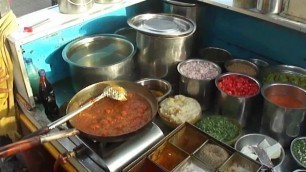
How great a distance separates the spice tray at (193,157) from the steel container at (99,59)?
19.1 inches

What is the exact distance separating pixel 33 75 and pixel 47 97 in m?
0.14

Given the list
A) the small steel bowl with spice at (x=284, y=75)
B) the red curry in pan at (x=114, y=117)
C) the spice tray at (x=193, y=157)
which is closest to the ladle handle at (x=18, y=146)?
the red curry in pan at (x=114, y=117)

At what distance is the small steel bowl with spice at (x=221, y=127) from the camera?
4.91 feet

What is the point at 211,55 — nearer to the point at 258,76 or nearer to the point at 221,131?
the point at 258,76

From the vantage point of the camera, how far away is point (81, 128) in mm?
1352

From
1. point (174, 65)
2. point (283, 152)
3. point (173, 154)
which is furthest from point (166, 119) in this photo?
point (283, 152)

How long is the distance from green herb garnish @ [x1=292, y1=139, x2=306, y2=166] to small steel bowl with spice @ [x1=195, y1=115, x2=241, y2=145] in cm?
26

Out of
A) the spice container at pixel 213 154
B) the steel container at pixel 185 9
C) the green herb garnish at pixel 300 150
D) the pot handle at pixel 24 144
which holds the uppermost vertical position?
the steel container at pixel 185 9

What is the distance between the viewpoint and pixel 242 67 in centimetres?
186

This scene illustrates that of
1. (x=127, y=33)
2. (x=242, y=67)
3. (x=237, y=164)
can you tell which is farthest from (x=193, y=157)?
(x=127, y=33)

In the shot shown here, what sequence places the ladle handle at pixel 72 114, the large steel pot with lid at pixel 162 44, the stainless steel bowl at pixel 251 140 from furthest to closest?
the large steel pot with lid at pixel 162 44, the stainless steel bowl at pixel 251 140, the ladle handle at pixel 72 114

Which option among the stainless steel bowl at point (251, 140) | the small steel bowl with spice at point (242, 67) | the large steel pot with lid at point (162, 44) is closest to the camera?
the stainless steel bowl at point (251, 140)

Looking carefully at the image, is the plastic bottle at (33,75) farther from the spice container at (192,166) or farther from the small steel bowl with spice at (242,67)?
the small steel bowl with spice at (242,67)

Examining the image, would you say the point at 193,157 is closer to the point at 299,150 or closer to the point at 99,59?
the point at 299,150
